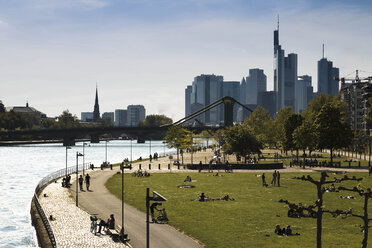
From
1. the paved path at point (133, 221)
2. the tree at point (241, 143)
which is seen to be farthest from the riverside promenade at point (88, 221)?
the tree at point (241, 143)

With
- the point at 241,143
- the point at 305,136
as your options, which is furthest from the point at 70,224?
the point at 305,136

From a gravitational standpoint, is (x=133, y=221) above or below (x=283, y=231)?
below

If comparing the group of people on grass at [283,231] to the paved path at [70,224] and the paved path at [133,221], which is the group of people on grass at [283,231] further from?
the paved path at [70,224]

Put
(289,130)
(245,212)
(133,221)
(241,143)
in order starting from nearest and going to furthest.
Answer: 1. (133,221)
2. (245,212)
3. (241,143)
4. (289,130)

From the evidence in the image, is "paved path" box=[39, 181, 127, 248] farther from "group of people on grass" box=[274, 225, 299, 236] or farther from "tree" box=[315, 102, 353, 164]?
"tree" box=[315, 102, 353, 164]

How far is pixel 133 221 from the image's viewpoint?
33594mm

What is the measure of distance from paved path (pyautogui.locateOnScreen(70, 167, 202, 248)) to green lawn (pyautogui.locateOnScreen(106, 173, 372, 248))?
3.38 ft

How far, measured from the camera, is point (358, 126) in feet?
566

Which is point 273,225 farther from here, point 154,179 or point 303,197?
point 154,179

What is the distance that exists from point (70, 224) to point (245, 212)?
1421cm

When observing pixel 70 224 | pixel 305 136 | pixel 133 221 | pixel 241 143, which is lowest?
pixel 70 224

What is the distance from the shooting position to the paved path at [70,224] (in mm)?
28000

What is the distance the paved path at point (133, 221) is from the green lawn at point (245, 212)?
1030mm

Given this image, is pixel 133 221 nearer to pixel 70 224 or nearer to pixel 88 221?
pixel 88 221
